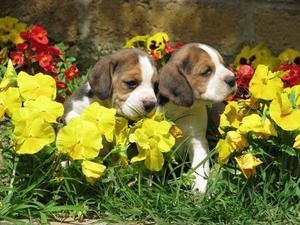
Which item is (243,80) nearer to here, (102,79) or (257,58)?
(257,58)

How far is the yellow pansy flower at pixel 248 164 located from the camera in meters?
4.02

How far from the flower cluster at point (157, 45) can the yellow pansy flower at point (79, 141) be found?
1798 millimetres

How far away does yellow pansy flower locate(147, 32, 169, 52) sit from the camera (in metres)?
5.96

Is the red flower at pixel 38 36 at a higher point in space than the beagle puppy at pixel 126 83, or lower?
lower

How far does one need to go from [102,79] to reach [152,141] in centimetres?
79

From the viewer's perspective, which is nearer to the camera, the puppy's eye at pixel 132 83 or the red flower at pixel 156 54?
the puppy's eye at pixel 132 83

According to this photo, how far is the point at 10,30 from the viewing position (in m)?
6.55

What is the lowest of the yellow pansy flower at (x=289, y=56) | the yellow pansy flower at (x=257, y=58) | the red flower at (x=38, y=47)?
the red flower at (x=38, y=47)

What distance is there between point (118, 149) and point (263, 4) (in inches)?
103

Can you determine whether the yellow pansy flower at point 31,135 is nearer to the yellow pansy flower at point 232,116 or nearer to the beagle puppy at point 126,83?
the beagle puppy at point 126,83

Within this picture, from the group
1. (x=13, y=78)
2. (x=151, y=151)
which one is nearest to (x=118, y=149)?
(x=151, y=151)

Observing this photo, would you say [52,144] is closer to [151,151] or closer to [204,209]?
[151,151]

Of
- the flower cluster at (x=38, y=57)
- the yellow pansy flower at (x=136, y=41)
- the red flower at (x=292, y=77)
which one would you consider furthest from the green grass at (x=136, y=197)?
the yellow pansy flower at (x=136, y=41)

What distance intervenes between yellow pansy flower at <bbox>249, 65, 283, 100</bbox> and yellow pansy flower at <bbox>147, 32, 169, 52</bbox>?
169cm
